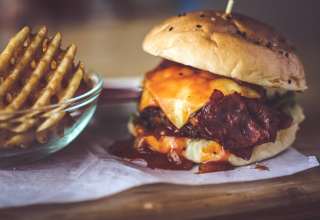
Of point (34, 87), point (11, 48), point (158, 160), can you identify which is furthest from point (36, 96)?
point (158, 160)

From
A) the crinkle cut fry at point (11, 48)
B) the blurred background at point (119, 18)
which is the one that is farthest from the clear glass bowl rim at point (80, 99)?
the blurred background at point (119, 18)

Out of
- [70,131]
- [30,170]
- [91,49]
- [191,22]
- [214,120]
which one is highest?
[191,22]

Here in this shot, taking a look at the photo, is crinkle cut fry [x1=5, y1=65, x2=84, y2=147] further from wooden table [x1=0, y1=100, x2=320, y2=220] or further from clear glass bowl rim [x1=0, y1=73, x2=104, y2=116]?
wooden table [x1=0, y1=100, x2=320, y2=220]

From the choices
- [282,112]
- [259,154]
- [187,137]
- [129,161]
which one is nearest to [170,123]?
[187,137]

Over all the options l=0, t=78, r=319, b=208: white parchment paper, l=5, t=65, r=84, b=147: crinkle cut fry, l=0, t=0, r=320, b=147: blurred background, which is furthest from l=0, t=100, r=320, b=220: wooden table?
l=0, t=0, r=320, b=147: blurred background

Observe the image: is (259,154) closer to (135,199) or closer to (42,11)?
(135,199)

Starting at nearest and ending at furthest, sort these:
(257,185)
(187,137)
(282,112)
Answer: (257,185)
(187,137)
(282,112)
